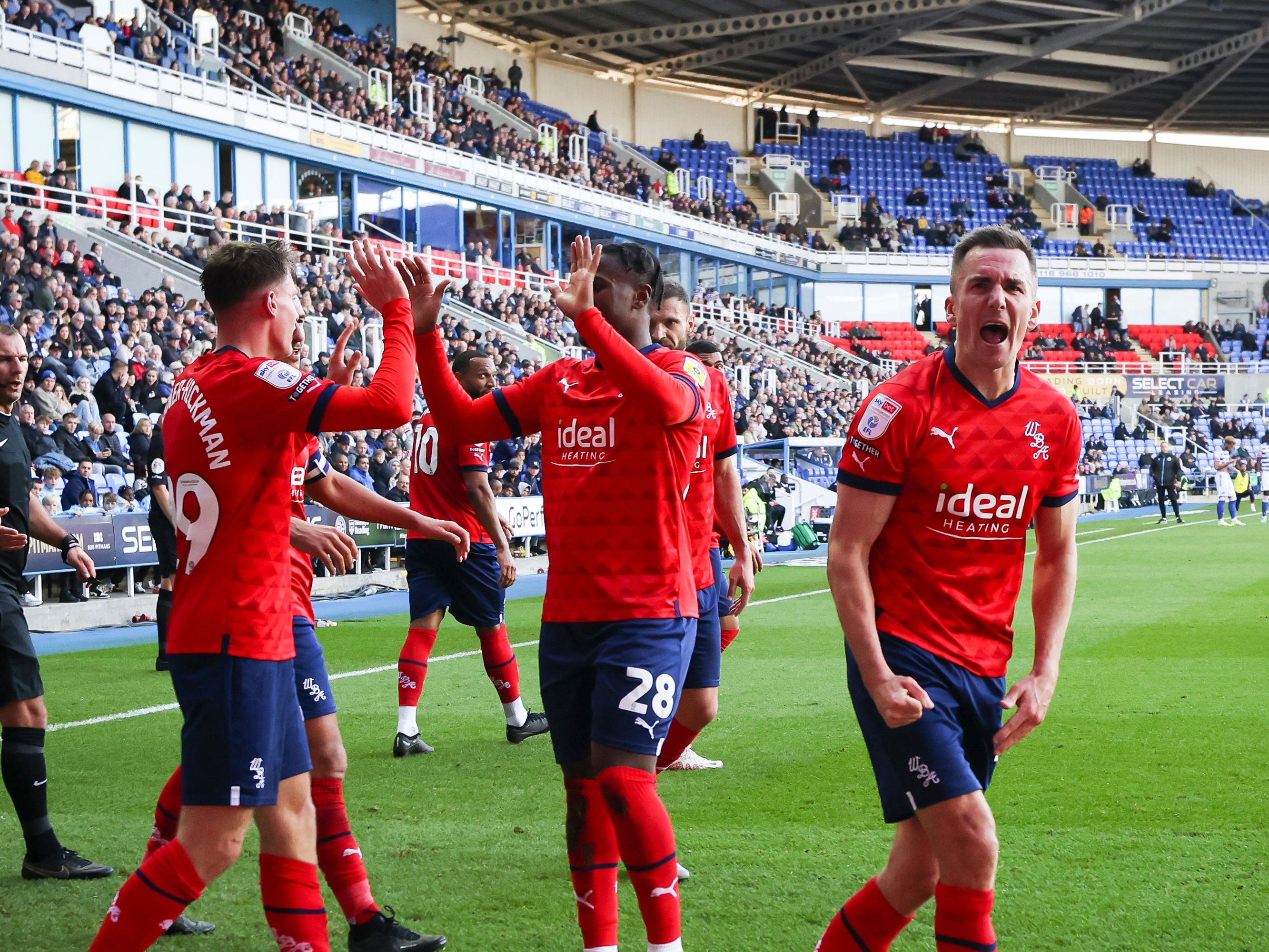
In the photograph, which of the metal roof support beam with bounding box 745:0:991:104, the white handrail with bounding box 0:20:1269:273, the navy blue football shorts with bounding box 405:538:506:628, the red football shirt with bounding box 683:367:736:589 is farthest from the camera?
the metal roof support beam with bounding box 745:0:991:104

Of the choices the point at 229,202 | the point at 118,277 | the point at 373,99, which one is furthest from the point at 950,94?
the point at 118,277

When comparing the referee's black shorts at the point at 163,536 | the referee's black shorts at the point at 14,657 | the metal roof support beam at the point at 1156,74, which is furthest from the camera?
the metal roof support beam at the point at 1156,74

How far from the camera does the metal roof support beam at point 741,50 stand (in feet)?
169

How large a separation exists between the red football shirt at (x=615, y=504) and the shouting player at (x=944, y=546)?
662mm

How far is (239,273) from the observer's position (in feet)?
11.5

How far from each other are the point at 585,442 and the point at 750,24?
48.7 meters

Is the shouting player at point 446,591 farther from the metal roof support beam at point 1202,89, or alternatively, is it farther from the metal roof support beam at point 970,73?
the metal roof support beam at point 1202,89

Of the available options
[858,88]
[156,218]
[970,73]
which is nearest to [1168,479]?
[156,218]

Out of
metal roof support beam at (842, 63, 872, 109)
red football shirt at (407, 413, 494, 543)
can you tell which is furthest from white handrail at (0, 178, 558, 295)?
metal roof support beam at (842, 63, 872, 109)

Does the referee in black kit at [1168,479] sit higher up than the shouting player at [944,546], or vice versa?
the shouting player at [944,546]

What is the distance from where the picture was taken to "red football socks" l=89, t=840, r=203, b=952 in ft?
10.4

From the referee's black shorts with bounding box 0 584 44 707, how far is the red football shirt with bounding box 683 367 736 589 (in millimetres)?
2622

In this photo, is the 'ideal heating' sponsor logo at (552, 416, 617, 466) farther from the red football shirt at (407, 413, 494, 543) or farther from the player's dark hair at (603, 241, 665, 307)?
the red football shirt at (407, 413, 494, 543)

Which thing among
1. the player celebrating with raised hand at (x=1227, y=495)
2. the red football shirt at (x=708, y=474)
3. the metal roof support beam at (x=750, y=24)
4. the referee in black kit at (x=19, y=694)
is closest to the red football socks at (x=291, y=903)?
the referee in black kit at (x=19, y=694)
